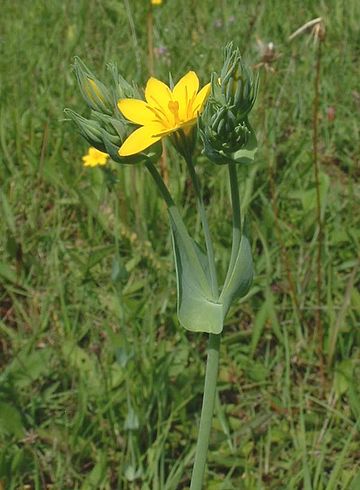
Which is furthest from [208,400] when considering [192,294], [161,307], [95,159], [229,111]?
[95,159]

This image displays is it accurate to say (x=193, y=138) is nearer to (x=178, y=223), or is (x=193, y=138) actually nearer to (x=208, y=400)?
(x=178, y=223)

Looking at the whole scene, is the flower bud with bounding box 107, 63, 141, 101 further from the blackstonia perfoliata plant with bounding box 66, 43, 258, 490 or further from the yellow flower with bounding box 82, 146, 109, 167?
the yellow flower with bounding box 82, 146, 109, 167

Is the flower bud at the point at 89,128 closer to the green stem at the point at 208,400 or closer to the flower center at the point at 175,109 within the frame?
the flower center at the point at 175,109

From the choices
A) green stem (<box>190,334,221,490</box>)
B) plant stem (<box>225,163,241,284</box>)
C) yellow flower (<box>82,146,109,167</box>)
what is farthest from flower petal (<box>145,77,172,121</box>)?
yellow flower (<box>82,146,109,167</box>)

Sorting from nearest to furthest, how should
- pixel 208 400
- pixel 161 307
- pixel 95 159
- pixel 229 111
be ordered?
1. pixel 229 111
2. pixel 208 400
3. pixel 161 307
4. pixel 95 159

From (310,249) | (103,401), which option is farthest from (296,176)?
(103,401)

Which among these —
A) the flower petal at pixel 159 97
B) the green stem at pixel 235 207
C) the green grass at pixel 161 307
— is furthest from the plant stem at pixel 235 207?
the green grass at pixel 161 307

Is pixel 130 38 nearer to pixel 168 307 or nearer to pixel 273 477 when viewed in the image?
pixel 168 307
